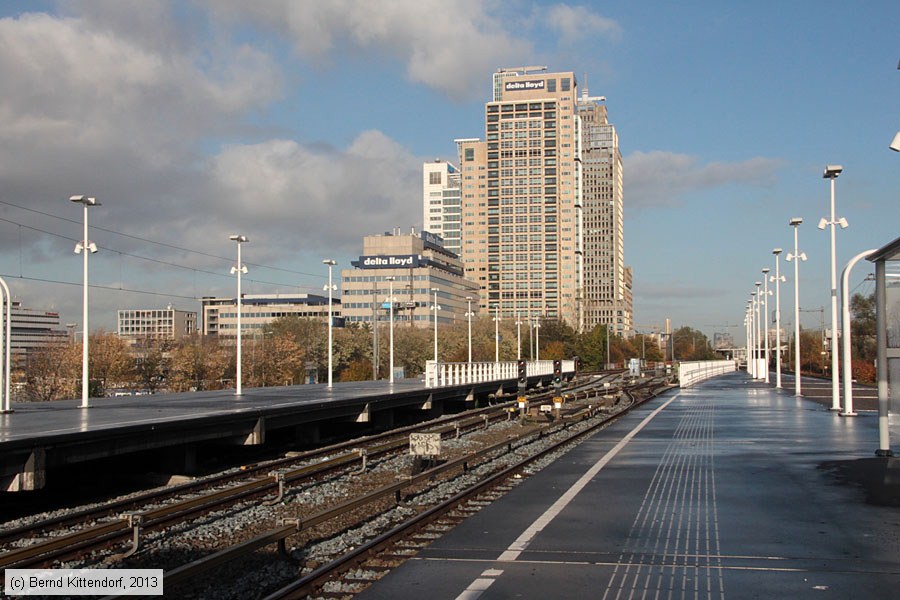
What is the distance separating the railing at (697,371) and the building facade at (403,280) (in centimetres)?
5878

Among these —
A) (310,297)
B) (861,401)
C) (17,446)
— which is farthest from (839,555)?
(310,297)

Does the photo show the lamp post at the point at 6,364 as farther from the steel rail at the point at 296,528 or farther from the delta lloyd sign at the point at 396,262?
the delta lloyd sign at the point at 396,262

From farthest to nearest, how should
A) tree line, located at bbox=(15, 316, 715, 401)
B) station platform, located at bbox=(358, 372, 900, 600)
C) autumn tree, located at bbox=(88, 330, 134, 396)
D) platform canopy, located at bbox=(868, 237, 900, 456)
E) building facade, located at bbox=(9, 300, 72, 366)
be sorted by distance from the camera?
building facade, located at bbox=(9, 300, 72, 366), autumn tree, located at bbox=(88, 330, 134, 396), tree line, located at bbox=(15, 316, 715, 401), platform canopy, located at bbox=(868, 237, 900, 456), station platform, located at bbox=(358, 372, 900, 600)

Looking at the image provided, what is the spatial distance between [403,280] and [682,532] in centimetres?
14623

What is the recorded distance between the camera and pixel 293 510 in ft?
47.5

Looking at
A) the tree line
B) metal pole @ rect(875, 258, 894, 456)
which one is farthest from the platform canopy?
the tree line

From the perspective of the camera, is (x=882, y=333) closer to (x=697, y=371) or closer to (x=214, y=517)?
(x=214, y=517)

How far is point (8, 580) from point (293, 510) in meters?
5.52

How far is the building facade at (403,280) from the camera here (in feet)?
512

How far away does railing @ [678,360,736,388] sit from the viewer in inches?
2409

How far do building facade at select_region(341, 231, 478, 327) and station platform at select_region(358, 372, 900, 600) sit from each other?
13105 cm

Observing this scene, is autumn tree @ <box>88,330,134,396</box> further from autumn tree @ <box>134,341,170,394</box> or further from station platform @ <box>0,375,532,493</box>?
station platform @ <box>0,375,532,493</box>

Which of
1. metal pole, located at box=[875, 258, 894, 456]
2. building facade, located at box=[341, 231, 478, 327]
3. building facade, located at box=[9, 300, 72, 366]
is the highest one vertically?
building facade, located at box=[341, 231, 478, 327]

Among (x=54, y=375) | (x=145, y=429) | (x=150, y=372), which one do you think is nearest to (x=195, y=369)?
(x=150, y=372)
